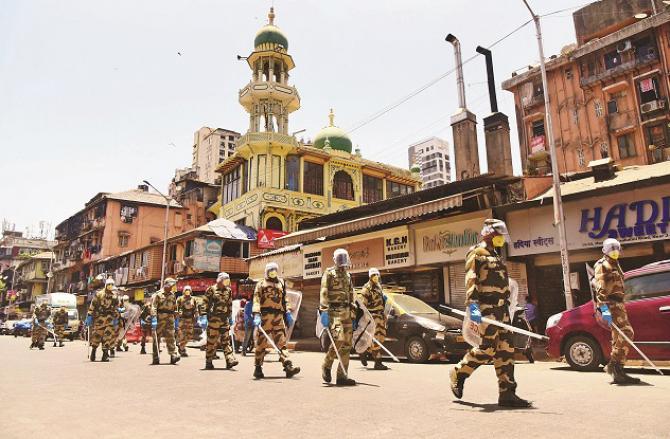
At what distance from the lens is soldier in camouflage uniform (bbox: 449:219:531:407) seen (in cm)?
502

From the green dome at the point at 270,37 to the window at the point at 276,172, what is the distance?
1015 cm

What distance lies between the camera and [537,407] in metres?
4.91

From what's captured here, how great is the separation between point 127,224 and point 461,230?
4291cm

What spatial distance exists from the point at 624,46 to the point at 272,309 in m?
32.5

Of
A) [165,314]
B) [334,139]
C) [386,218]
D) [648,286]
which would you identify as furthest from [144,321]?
[334,139]

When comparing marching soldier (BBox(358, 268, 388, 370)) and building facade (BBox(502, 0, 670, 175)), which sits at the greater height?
building facade (BBox(502, 0, 670, 175))

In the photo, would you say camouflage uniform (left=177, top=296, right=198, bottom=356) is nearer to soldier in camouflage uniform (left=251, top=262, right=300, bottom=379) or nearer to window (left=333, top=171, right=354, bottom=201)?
soldier in camouflage uniform (left=251, top=262, right=300, bottom=379)

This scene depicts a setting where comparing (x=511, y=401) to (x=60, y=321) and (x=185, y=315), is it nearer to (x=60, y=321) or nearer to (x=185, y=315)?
(x=185, y=315)

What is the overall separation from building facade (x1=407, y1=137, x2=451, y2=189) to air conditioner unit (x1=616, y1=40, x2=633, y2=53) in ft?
276

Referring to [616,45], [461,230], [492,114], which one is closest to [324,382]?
[461,230]

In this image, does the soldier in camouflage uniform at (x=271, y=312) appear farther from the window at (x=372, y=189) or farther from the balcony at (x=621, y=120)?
the balcony at (x=621, y=120)

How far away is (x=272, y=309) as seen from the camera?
8.56 meters

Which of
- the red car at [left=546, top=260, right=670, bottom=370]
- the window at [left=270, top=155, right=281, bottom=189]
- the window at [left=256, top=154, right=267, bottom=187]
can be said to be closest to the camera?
the red car at [left=546, top=260, right=670, bottom=370]

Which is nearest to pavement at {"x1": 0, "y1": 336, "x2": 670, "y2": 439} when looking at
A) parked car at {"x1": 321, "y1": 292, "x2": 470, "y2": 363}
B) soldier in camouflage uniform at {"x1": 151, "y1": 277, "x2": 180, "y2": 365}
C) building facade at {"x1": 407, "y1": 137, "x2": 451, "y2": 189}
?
parked car at {"x1": 321, "y1": 292, "x2": 470, "y2": 363}
